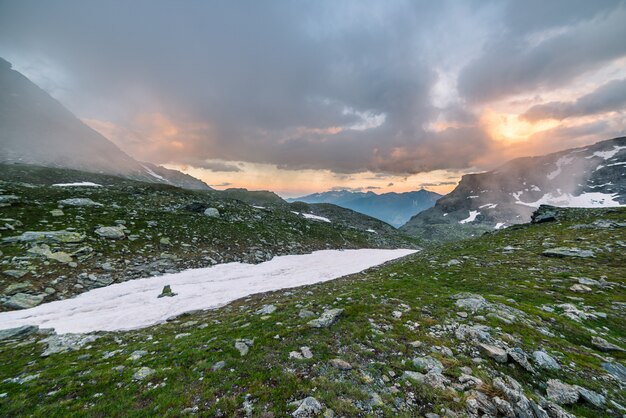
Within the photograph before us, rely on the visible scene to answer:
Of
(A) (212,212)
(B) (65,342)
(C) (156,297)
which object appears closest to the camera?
(B) (65,342)

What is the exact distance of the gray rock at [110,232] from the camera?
2564 centimetres

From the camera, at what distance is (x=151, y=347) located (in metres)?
10.5

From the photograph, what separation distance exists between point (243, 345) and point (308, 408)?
4.52m

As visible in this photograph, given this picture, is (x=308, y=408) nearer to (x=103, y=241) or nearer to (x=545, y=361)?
(x=545, y=361)

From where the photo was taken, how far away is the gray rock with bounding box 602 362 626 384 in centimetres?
838

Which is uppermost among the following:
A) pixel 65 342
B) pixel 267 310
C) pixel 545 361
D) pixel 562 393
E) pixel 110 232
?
pixel 110 232

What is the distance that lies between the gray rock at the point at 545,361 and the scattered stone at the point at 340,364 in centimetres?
711

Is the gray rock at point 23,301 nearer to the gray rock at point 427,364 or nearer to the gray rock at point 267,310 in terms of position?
the gray rock at point 267,310

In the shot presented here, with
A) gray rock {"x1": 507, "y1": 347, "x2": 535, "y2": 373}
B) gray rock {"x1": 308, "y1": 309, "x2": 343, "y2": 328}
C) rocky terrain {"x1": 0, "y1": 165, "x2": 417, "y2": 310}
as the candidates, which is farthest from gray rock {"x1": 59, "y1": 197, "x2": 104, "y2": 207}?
gray rock {"x1": 507, "y1": 347, "x2": 535, "y2": 373}

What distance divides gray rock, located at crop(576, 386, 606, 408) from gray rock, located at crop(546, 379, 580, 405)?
129mm

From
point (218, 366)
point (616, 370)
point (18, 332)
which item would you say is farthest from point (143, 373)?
point (616, 370)

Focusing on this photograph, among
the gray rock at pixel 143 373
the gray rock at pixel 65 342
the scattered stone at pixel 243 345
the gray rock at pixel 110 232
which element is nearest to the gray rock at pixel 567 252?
the scattered stone at pixel 243 345

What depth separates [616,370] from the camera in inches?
341

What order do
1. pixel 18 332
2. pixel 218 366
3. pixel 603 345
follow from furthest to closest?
pixel 18 332 < pixel 603 345 < pixel 218 366
